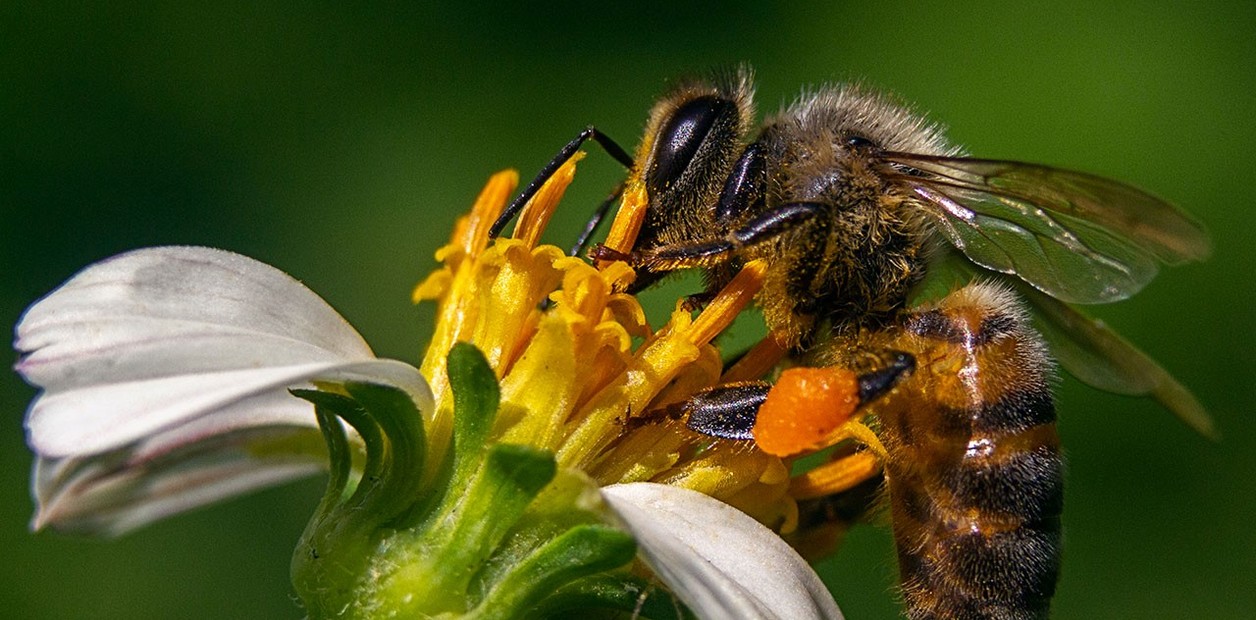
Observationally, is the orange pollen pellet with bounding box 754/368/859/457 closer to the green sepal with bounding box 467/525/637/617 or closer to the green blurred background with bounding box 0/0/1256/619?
the green sepal with bounding box 467/525/637/617

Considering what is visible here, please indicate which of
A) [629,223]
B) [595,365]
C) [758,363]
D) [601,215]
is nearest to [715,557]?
[595,365]

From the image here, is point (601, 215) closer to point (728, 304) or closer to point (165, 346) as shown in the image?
point (728, 304)

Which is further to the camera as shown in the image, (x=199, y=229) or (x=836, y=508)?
(x=199, y=229)

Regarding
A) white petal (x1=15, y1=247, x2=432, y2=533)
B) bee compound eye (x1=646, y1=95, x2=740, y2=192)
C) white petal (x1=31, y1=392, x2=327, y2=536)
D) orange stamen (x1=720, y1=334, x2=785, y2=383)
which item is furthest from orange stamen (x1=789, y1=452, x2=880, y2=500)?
white petal (x1=31, y1=392, x2=327, y2=536)

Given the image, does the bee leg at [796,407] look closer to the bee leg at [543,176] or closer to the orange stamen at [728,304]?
the orange stamen at [728,304]

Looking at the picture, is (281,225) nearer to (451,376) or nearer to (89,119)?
(89,119)

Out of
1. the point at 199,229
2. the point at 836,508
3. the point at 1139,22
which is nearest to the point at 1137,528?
the point at 1139,22
